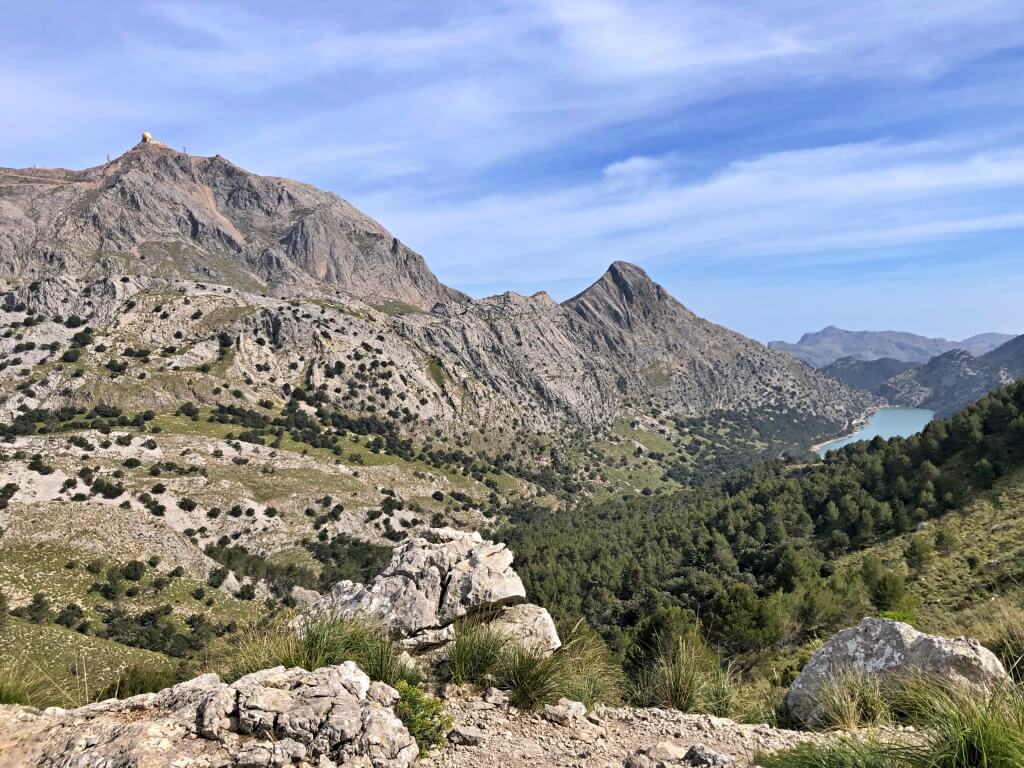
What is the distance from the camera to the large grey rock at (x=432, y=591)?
9.91m

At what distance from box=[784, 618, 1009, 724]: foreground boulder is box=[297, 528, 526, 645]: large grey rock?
5.54 metres

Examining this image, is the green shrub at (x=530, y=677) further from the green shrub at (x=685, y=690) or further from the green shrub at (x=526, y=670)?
the green shrub at (x=685, y=690)

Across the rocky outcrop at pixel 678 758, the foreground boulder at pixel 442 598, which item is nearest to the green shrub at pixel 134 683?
the foreground boulder at pixel 442 598

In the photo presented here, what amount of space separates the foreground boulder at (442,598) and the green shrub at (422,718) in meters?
2.46

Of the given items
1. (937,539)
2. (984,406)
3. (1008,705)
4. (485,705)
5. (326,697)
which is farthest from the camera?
(984,406)

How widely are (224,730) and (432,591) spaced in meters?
5.96

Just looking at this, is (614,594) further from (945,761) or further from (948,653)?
(945,761)

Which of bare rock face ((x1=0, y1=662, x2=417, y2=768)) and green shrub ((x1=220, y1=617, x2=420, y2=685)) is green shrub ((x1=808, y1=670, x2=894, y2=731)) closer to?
bare rock face ((x1=0, y1=662, x2=417, y2=768))

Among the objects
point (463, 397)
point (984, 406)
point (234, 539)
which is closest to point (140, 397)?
point (234, 539)

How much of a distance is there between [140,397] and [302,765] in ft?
356

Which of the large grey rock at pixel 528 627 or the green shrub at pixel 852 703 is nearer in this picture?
the green shrub at pixel 852 703

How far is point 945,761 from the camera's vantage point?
4105 millimetres

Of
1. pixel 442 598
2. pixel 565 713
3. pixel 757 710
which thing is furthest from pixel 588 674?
pixel 442 598

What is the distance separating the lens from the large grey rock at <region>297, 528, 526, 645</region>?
9.91 meters
